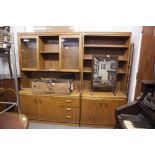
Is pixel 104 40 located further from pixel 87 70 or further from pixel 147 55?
pixel 147 55

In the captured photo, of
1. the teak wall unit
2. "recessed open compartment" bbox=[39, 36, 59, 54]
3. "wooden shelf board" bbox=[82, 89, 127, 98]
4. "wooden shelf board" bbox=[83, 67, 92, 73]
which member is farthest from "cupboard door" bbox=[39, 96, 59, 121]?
"recessed open compartment" bbox=[39, 36, 59, 54]

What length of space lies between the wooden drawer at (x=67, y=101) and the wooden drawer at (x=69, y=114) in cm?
8

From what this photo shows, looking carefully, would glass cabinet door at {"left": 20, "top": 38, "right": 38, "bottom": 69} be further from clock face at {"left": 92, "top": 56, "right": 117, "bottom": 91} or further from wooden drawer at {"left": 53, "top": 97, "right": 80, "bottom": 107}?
clock face at {"left": 92, "top": 56, "right": 117, "bottom": 91}

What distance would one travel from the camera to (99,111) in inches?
106

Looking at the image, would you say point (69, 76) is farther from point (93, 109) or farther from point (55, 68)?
point (93, 109)

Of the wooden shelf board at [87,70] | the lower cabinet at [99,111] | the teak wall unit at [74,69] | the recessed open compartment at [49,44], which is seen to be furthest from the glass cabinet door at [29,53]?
the lower cabinet at [99,111]

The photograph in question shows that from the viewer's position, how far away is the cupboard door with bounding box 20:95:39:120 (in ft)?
9.25

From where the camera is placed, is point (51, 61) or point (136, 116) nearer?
point (136, 116)

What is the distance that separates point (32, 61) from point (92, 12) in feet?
8.78

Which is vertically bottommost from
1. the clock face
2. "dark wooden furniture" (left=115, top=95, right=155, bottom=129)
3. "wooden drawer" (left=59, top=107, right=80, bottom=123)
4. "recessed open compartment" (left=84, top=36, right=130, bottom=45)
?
"wooden drawer" (left=59, top=107, right=80, bottom=123)

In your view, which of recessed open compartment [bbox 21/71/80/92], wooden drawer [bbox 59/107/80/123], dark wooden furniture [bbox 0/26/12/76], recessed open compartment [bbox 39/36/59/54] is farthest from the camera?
recessed open compartment [bbox 21/71/80/92]

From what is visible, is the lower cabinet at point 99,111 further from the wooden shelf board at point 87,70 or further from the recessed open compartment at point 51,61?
the recessed open compartment at point 51,61

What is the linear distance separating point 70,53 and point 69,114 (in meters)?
1.16

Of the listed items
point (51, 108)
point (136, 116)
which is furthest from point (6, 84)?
point (136, 116)
